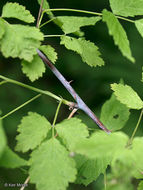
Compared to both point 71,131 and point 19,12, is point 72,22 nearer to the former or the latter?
point 19,12

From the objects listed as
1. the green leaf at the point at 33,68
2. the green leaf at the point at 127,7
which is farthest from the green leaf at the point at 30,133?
the green leaf at the point at 127,7

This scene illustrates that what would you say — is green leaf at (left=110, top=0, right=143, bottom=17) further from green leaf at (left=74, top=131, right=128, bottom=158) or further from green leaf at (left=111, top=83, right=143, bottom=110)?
green leaf at (left=74, top=131, right=128, bottom=158)


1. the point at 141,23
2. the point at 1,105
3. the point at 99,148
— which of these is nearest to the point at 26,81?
the point at 1,105

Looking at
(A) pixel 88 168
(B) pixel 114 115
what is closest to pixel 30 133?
(A) pixel 88 168

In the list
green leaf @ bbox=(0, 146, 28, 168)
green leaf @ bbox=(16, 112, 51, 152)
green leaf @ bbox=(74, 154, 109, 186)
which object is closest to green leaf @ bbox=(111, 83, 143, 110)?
green leaf @ bbox=(74, 154, 109, 186)

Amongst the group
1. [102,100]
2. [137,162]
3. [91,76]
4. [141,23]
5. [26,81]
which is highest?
[141,23]

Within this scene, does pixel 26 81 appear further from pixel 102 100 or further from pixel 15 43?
pixel 15 43
